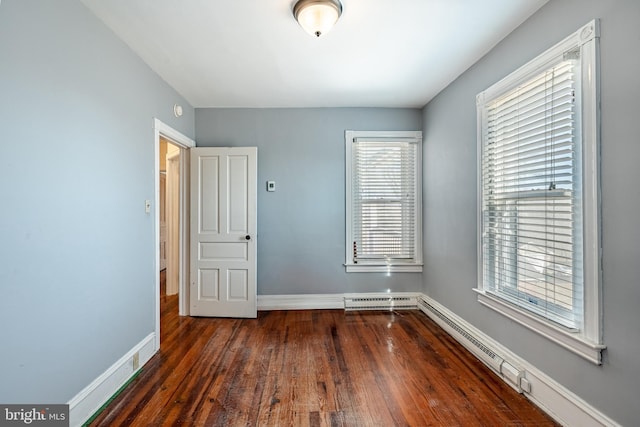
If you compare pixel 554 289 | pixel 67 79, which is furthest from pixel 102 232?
pixel 554 289

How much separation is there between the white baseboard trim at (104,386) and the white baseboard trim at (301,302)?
139 centimetres

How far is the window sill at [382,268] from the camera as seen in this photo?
3.57 meters

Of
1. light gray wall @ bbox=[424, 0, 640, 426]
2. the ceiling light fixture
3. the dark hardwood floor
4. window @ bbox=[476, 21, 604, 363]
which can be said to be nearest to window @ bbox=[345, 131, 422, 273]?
the dark hardwood floor

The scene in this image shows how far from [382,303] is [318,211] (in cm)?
143

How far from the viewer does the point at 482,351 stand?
229 cm

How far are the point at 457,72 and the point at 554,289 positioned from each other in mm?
2030

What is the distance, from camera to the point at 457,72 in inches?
104

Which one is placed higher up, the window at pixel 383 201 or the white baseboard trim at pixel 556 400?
the window at pixel 383 201

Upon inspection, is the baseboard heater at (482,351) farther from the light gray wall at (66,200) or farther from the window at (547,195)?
the light gray wall at (66,200)

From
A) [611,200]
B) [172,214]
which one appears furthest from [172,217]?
[611,200]

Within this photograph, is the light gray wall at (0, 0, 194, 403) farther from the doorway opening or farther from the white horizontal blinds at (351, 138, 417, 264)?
the white horizontal blinds at (351, 138, 417, 264)

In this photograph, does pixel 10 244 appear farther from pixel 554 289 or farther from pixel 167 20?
pixel 554 289

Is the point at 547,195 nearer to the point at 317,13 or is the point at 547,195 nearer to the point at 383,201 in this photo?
the point at 317,13

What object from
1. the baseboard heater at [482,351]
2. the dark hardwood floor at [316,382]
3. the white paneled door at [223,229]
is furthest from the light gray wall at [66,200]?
the baseboard heater at [482,351]
